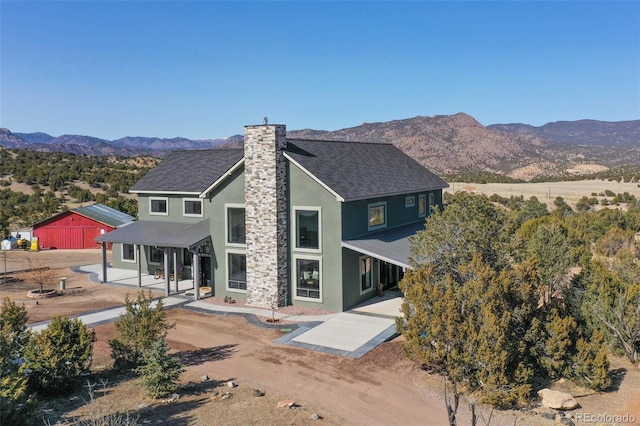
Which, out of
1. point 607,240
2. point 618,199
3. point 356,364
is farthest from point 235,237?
point 618,199

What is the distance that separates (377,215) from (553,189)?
179ft

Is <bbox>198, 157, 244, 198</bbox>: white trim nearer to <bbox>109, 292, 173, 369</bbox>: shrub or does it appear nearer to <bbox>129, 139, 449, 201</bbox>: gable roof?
<bbox>129, 139, 449, 201</bbox>: gable roof

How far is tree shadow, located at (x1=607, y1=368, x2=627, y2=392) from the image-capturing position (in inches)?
529

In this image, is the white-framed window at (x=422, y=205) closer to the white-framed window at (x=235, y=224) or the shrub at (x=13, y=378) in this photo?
the white-framed window at (x=235, y=224)

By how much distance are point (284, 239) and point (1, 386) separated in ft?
43.0

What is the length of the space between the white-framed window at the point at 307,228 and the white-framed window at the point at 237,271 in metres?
3.05

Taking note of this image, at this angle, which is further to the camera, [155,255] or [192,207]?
[155,255]

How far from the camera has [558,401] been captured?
12211mm

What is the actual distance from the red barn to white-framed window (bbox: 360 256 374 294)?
889 inches

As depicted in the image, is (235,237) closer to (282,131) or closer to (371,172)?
(282,131)

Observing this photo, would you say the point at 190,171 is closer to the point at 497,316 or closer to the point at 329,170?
the point at 329,170

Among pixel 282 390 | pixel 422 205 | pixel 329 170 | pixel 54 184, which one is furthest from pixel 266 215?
pixel 54 184

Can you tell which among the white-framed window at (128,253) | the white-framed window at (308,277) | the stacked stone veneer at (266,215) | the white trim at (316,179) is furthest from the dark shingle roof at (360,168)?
the white-framed window at (128,253)

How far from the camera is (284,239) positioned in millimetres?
22031
